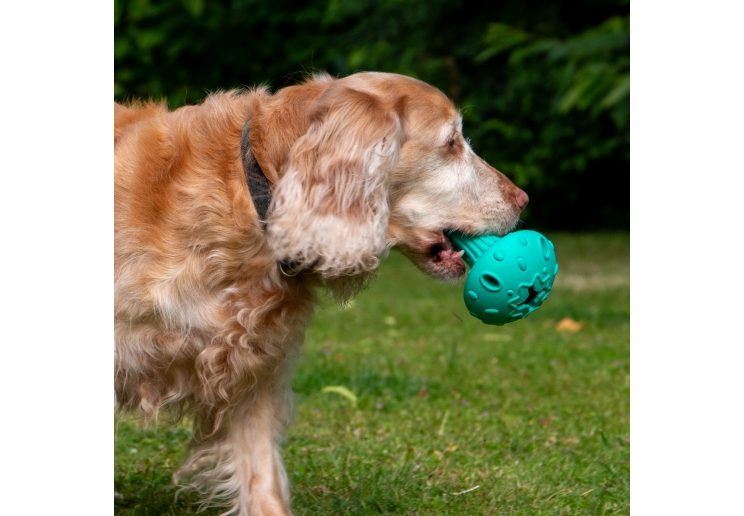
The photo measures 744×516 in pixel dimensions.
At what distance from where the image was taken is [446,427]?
4.68 metres

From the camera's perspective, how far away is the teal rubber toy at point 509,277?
310cm

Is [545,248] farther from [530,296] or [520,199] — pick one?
[520,199]

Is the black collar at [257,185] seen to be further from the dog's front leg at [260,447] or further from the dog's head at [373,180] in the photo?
Result: the dog's front leg at [260,447]

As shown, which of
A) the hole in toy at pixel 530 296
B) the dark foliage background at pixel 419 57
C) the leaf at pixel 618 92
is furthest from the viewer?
the dark foliage background at pixel 419 57

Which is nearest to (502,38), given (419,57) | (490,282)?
(419,57)

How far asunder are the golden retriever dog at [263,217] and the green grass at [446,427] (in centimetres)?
34

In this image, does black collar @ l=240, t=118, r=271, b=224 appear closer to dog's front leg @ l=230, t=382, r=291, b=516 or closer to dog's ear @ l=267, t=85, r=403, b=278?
dog's ear @ l=267, t=85, r=403, b=278

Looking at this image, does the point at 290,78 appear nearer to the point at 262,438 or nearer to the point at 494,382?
the point at 262,438

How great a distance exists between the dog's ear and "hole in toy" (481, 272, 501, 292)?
0.37 meters

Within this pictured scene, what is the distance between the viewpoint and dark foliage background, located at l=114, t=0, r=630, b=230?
14.0m

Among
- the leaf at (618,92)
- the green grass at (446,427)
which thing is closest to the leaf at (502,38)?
the leaf at (618,92)

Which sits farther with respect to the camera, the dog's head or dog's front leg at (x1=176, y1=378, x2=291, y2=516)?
dog's front leg at (x1=176, y1=378, x2=291, y2=516)

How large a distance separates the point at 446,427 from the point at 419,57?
10903 millimetres

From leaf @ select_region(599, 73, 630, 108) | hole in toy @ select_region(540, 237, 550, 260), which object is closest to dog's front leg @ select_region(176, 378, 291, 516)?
hole in toy @ select_region(540, 237, 550, 260)
